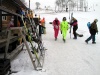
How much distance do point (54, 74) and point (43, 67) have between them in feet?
2.58

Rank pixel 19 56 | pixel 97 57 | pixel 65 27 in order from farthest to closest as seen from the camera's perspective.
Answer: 1. pixel 65 27
2. pixel 97 57
3. pixel 19 56

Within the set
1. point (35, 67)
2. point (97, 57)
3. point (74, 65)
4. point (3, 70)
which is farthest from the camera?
point (97, 57)

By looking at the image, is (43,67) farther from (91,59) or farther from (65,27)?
(65,27)

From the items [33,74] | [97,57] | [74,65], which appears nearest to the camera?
[33,74]

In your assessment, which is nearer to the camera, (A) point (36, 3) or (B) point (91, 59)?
(B) point (91, 59)

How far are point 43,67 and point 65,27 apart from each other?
708 centimetres

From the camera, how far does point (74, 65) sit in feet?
25.6

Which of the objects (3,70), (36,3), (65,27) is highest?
(36,3)

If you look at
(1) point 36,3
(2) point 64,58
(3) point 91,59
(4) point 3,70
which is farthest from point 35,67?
(1) point 36,3

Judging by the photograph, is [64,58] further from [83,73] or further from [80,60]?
[83,73]

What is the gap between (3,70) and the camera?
17.8ft

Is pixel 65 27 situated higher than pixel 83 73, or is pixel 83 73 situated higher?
pixel 65 27

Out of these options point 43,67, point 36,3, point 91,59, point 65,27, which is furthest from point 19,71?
point 36,3

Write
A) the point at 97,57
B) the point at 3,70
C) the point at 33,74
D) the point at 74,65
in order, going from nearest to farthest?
the point at 3,70 → the point at 33,74 → the point at 74,65 → the point at 97,57
